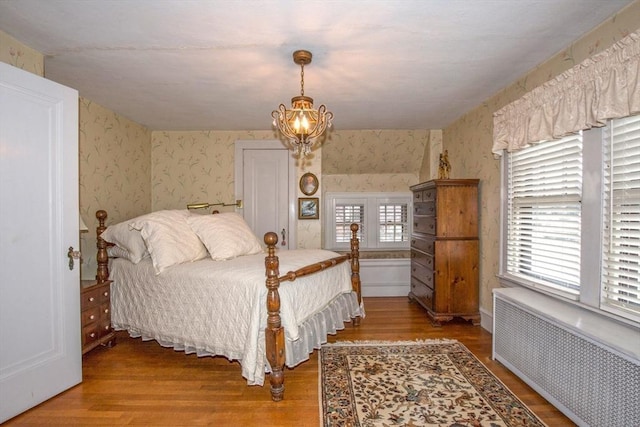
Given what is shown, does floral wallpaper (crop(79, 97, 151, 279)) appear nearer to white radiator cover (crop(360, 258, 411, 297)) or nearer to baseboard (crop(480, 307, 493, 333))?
white radiator cover (crop(360, 258, 411, 297))

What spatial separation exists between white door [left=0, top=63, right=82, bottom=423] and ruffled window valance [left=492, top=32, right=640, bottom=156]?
338cm

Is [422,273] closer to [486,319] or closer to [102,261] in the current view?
[486,319]

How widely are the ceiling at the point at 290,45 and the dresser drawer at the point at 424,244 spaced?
149 cm

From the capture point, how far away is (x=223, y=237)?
10.5ft

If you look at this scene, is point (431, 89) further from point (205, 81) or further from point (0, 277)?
point (0, 277)

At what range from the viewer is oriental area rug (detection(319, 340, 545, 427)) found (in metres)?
1.99

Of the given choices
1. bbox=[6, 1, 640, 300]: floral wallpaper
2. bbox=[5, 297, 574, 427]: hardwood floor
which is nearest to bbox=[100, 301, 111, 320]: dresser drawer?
bbox=[5, 297, 574, 427]: hardwood floor

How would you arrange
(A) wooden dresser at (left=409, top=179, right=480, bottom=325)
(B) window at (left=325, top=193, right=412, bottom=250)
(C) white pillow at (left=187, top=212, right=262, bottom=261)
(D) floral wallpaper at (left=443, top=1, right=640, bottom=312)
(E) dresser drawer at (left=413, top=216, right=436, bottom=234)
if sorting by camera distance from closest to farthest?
(D) floral wallpaper at (left=443, top=1, right=640, bottom=312) → (C) white pillow at (left=187, top=212, right=262, bottom=261) → (A) wooden dresser at (left=409, top=179, right=480, bottom=325) → (E) dresser drawer at (left=413, top=216, right=436, bottom=234) → (B) window at (left=325, top=193, right=412, bottom=250)

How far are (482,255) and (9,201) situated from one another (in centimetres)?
396

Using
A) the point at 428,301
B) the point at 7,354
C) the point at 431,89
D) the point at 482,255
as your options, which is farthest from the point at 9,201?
the point at 482,255

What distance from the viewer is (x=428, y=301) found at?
3.86 meters

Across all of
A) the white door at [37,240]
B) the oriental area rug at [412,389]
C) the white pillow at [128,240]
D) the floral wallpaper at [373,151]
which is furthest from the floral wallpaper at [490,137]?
the white door at [37,240]

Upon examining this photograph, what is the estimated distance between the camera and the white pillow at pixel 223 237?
10.2ft

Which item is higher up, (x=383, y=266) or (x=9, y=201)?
(x=9, y=201)
